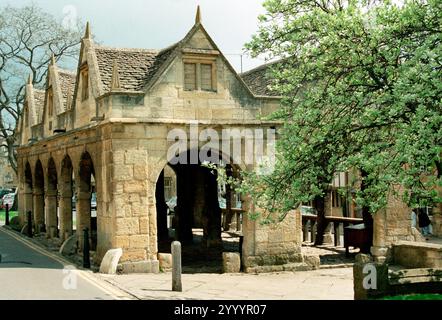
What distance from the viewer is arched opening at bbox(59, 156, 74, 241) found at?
21109 millimetres

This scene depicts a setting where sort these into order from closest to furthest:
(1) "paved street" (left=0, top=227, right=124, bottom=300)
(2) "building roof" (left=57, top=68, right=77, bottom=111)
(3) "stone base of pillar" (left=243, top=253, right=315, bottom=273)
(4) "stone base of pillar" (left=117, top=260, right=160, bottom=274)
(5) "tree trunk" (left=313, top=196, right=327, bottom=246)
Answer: (1) "paved street" (left=0, top=227, right=124, bottom=300), (4) "stone base of pillar" (left=117, top=260, right=160, bottom=274), (3) "stone base of pillar" (left=243, top=253, right=315, bottom=273), (5) "tree trunk" (left=313, top=196, right=327, bottom=246), (2) "building roof" (left=57, top=68, right=77, bottom=111)

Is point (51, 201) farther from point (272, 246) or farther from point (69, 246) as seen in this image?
point (272, 246)

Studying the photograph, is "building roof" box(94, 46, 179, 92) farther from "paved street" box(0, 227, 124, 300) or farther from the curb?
"paved street" box(0, 227, 124, 300)

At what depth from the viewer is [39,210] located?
86.7 feet

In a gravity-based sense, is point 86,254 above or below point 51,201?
below

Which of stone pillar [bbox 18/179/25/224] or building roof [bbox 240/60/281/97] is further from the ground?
building roof [bbox 240/60/281/97]

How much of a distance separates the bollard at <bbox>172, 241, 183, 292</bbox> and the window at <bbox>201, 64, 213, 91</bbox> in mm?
5797

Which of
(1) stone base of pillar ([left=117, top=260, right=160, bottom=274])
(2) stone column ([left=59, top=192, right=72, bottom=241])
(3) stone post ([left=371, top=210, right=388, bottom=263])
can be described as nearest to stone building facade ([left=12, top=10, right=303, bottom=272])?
(1) stone base of pillar ([left=117, top=260, right=160, bottom=274])

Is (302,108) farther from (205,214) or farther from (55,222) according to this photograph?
(55,222)

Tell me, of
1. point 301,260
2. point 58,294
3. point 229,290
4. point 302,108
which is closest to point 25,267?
point 58,294

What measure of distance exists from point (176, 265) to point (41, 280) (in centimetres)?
386

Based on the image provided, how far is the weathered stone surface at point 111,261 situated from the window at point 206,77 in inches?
212

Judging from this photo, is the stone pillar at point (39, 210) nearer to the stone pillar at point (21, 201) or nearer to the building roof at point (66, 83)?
the stone pillar at point (21, 201)

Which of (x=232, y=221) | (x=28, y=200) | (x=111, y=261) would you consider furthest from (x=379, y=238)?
(x=28, y=200)
